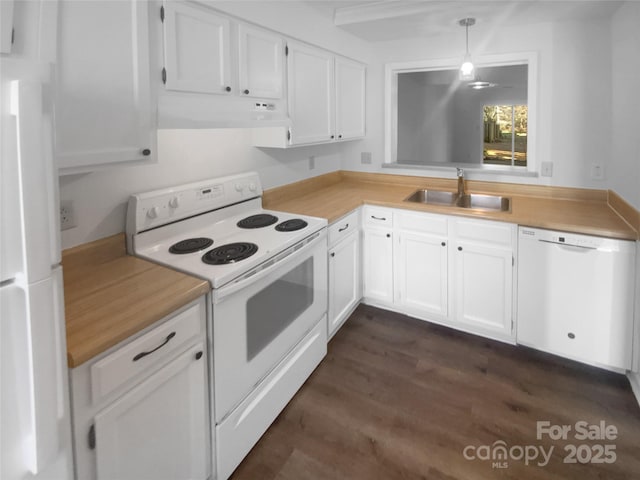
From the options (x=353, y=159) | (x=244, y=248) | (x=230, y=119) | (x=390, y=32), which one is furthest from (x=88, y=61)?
(x=353, y=159)

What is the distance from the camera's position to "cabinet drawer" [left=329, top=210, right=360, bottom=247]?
2.63 m

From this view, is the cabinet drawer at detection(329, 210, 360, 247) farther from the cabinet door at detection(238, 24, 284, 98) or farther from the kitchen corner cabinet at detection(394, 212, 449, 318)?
the cabinet door at detection(238, 24, 284, 98)

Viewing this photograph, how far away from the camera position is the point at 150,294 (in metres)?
1.45

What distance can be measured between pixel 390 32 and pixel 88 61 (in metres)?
2.54

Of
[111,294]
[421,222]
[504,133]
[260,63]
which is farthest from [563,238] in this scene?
[504,133]

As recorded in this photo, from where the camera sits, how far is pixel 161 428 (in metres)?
1.40

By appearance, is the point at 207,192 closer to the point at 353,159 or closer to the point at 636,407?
the point at 353,159

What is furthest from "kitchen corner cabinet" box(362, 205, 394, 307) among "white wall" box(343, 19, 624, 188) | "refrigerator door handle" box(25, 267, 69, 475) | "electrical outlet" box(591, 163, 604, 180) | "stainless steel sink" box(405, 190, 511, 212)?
"refrigerator door handle" box(25, 267, 69, 475)

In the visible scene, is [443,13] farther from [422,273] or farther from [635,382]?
[635,382]

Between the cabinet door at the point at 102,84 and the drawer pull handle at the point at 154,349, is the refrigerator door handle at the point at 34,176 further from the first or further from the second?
the drawer pull handle at the point at 154,349

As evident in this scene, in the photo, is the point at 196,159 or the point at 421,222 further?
the point at 421,222

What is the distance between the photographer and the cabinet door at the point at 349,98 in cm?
311

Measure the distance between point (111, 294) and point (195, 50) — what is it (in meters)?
1.07

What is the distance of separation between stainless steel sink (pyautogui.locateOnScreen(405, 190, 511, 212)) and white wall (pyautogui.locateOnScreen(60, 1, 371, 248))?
39.9 inches
